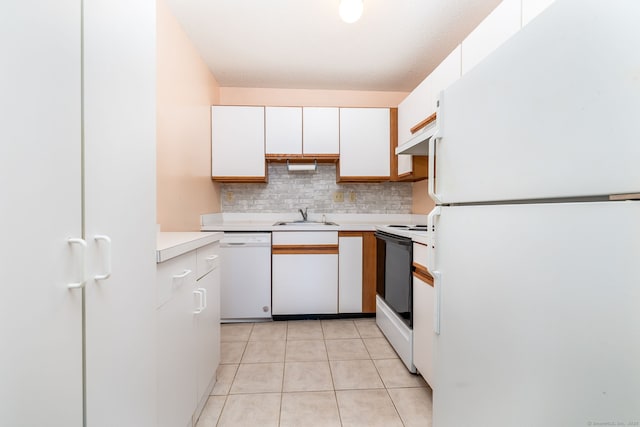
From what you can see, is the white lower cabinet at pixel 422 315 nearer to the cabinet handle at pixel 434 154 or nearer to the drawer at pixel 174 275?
the cabinet handle at pixel 434 154

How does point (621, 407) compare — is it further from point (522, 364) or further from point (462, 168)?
point (462, 168)

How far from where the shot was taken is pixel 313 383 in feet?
5.68

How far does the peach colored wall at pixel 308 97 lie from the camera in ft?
10.4

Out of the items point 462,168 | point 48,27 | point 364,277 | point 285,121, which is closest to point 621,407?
point 462,168

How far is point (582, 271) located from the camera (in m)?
0.59

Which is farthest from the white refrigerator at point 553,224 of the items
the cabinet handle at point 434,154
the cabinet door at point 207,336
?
the cabinet door at point 207,336

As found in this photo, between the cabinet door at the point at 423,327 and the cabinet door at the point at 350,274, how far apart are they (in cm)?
101

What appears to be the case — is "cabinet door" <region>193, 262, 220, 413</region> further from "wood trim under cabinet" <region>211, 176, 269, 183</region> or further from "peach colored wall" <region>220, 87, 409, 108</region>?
"peach colored wall" <region>220, 87, 409, 108</region>

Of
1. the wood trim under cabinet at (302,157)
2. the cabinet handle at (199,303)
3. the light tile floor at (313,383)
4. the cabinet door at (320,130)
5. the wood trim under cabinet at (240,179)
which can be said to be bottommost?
the light tile floor at (313,383)

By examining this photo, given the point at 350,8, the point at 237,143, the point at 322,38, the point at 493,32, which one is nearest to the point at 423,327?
the point at 493,32

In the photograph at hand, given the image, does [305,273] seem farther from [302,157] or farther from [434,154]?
[434,154]

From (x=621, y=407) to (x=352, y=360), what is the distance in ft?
5.44

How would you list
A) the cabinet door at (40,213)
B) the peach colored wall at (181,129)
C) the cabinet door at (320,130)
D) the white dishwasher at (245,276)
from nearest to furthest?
the cabinet door at (40,213) < the peach colored wall at (181,129) < the white dishwasher at (245,276) < the cabinet door at (320,130)

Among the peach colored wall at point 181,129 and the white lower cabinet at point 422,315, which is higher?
the peach colored wall at point 181,129
